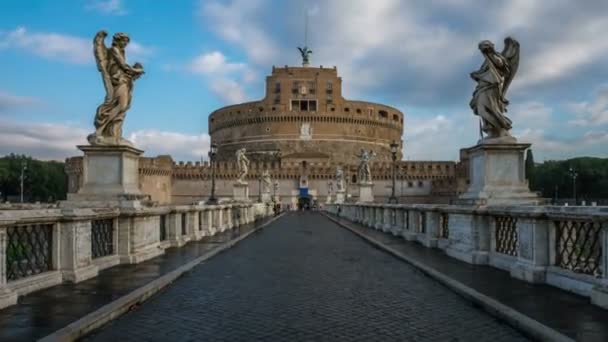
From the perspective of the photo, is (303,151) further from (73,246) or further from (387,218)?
(73,246)

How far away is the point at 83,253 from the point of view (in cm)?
849

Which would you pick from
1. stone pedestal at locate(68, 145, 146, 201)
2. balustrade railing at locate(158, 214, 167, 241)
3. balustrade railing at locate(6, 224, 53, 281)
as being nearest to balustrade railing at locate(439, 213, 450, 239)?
balustrade railing at locate(158, 214, 167, 241)

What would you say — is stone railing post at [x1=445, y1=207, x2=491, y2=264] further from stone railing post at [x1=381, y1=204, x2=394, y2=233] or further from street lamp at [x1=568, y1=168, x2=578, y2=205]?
street lamp at [x1=568, y1=168, x2=578, y2=205]

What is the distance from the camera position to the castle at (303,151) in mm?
96875

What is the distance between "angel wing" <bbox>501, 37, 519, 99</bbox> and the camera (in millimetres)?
10773

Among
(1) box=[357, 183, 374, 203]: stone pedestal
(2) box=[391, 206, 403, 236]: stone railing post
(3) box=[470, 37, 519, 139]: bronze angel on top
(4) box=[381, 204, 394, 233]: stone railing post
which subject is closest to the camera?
(3) box=[470, 37, 519, 139]: bronze angel on top

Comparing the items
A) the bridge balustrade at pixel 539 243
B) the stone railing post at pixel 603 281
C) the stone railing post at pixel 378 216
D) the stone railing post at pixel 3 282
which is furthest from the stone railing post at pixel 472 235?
the stone railing post at pixel 378 216

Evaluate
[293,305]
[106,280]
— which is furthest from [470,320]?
[106,280]

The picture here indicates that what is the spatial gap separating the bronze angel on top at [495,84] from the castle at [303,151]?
78.6 m

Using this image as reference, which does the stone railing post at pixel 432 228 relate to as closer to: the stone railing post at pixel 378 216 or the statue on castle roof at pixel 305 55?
the stone railing post at pixel 378 216

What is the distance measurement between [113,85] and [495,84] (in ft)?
23.0

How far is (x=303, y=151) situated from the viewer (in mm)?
108188

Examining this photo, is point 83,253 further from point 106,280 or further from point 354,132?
point 354,132

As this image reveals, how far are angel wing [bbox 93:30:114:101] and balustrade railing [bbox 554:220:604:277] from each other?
26.2ft
